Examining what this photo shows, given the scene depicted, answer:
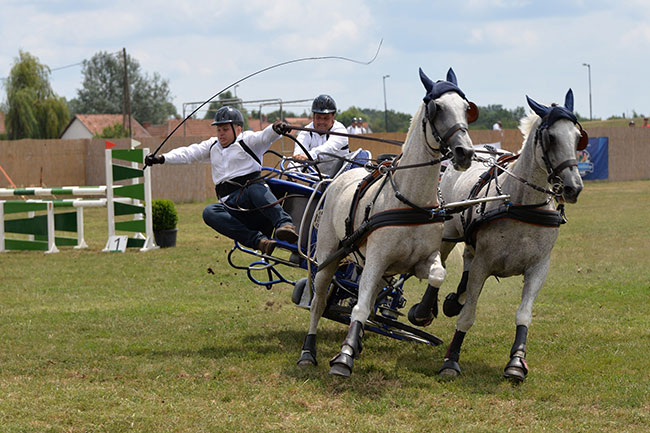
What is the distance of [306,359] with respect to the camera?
21.0 ft

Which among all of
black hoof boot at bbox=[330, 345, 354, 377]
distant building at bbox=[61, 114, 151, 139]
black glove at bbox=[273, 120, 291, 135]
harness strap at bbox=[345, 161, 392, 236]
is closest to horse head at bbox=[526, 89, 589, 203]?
harness strap at bbox=[345, 161, 392, 236]

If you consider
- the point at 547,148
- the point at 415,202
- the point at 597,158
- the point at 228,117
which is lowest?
the point at 415,202

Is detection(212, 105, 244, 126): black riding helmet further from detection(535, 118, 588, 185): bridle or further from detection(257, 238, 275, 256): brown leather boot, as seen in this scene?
detection(535, 118, 588, 185): bridle

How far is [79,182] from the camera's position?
33.9 meters

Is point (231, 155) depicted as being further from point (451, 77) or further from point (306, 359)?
point (451, 77)

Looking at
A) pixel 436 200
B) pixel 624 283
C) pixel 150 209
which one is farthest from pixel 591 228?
pixel 436 200

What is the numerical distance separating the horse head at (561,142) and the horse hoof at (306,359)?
7.62 feet

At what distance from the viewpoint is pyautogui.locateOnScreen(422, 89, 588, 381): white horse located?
17.9 feet

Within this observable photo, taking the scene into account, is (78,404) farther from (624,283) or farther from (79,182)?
(79,182)

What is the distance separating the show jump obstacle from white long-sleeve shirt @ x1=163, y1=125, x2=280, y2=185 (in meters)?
6.71

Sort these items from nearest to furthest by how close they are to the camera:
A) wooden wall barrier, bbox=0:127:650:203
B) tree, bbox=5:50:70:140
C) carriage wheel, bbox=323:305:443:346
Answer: carriage wheel, bbox=323:305:443:346 → wooden wall barrier, bbox=0:127:650:203 → tree, bbox=5:50:70:140

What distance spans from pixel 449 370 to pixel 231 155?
2.88 meters

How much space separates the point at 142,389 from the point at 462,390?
89.4 inches

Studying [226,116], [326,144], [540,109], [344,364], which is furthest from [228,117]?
[540,109]
